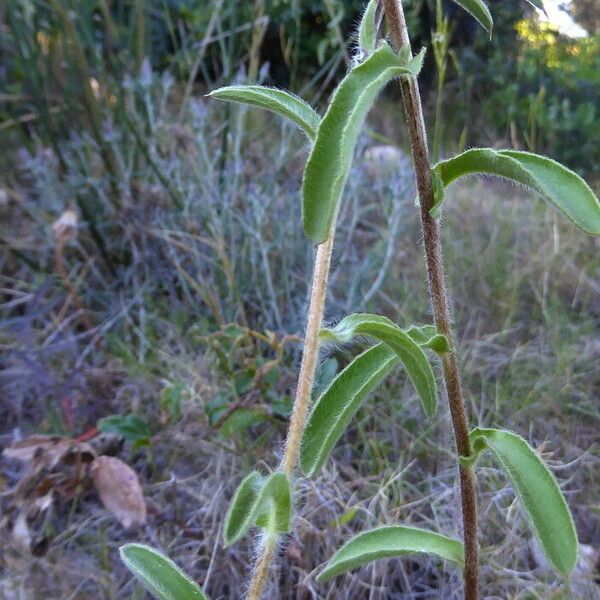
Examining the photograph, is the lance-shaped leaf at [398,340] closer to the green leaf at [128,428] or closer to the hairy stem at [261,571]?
the hairy stem at [261,571]

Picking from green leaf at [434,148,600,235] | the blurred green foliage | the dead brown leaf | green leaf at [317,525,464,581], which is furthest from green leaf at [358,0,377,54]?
the blurred green foliage

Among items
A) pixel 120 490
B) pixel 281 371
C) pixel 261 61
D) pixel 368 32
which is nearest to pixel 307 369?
pixel 368 32

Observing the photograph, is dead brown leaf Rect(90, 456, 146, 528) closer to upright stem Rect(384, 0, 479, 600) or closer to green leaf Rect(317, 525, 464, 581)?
green leaf Rect(317, 525, 464, 581)

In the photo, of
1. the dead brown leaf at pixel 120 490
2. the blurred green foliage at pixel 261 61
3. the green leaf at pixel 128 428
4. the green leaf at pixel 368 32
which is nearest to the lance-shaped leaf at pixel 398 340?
the green leaf at pixel 368 32

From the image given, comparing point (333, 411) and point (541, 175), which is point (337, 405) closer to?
point (333, 411)

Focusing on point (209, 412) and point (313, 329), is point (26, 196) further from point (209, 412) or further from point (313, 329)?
point (313, 329)

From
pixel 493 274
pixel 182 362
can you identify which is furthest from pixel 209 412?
pixel 493 274
